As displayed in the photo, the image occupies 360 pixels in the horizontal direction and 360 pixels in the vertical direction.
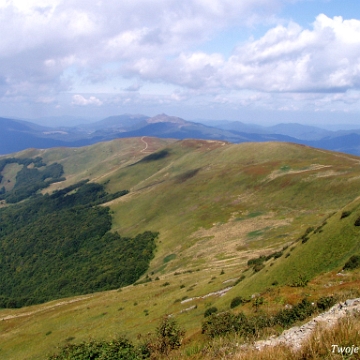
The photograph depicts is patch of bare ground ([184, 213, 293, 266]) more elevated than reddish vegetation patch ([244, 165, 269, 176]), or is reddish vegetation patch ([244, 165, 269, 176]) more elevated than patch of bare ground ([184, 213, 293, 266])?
reddish vegetation patch ([244, 165, 269, 176])

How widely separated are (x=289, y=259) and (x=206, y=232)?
174 ft

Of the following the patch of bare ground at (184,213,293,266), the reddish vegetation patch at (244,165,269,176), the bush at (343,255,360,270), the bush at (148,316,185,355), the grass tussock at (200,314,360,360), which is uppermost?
the grass tussock at (200,314,360,360)

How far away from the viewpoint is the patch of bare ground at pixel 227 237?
2367 inches

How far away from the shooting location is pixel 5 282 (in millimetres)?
124500

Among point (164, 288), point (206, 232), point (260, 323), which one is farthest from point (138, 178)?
point (260, 323)

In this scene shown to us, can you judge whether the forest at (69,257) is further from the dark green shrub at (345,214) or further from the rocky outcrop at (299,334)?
the rocky outcrop at (299,334)

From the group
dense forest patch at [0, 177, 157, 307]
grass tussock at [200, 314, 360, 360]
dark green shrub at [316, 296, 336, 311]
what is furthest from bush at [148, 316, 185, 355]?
dense forest patch at [0, 177, 157, 307]

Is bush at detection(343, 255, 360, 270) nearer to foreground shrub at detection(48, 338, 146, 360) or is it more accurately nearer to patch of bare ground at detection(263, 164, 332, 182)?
foreground shrub at detection(48, 338, 146, 360)

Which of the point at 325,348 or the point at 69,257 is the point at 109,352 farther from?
the point at 69,257

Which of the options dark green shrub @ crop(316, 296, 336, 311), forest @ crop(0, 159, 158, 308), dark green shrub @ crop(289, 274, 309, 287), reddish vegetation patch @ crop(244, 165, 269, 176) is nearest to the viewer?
dark green shrub @ crop(316, 296, 336, 311)

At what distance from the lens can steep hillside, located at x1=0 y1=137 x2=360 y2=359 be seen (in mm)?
29922

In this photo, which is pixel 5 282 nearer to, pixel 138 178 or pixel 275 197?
pixel 138 178

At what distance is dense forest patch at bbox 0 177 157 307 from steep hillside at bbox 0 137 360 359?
6815 mm

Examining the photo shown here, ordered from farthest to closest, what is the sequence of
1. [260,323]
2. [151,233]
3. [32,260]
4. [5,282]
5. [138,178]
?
1. [138,178]
2. [32,260]
3. [5,282]
4. [151,233]
5. [260,323]
